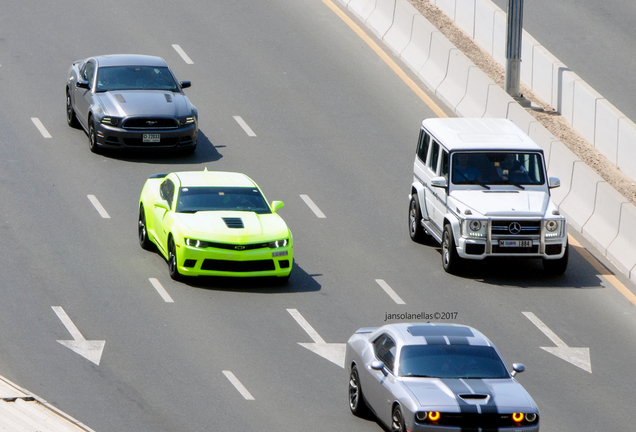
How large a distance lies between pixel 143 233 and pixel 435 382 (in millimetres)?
8553

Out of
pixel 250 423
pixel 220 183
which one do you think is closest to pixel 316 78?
pixel 220 183

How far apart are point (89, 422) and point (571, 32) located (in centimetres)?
2194

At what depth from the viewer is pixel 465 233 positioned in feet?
63.0

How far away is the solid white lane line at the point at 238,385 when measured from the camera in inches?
571

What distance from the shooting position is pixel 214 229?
18359 mm

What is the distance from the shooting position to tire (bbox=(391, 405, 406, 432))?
40.6ft

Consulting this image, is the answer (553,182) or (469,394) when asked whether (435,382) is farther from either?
(553,182)

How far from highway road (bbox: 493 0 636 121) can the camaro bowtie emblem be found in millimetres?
8741

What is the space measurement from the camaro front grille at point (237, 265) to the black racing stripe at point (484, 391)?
6.15 m

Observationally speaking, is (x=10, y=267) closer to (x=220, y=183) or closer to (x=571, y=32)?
(x=220, y=183)

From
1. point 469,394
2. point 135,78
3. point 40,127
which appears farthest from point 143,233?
point 469,394

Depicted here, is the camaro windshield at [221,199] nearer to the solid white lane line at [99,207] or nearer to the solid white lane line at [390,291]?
the solid white lane line at [390,291]

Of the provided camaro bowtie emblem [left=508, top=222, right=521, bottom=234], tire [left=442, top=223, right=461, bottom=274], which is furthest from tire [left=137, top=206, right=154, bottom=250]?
camaro bowtie emblem [left=508, top=222, right=521, bottom=234]

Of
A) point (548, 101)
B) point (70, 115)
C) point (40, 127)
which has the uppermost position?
point (548, 101)
